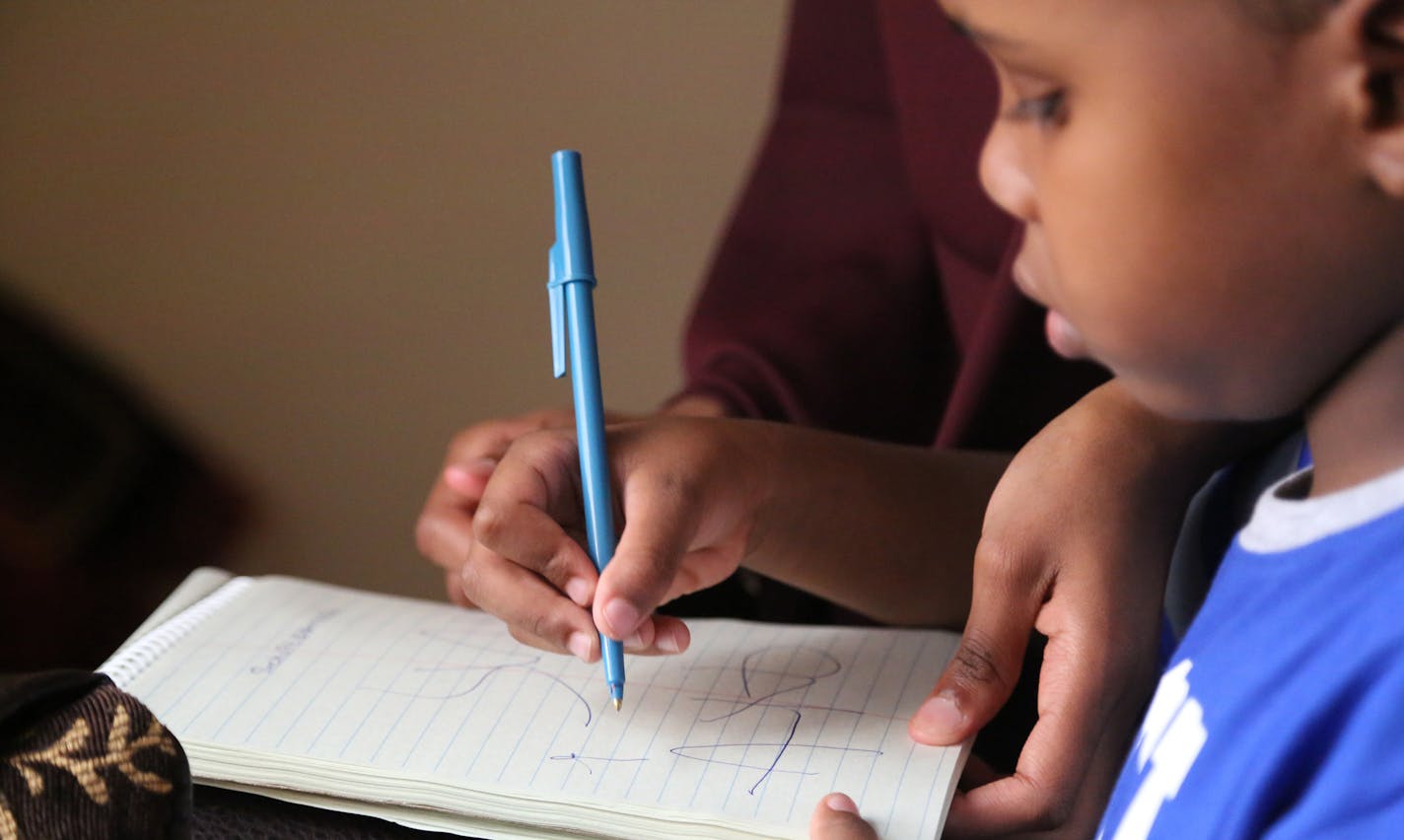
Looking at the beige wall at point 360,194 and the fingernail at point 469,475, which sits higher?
the fingernail at point 469,475

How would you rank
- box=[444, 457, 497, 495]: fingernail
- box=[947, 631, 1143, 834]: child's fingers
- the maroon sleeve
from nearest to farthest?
box=[947, 631, 1143, 834]: child's fingers, box=[444, 457, 497, 495]: fingernail, the maroon sleeve

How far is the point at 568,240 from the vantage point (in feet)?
1.43

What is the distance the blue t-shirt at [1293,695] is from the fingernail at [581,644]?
6.6 inches

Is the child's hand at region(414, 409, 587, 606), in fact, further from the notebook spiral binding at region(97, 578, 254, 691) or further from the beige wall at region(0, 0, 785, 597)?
the beige wall at region(0, 0, 785, 597)

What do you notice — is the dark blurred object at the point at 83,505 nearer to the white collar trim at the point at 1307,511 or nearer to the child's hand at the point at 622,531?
the child's hand at the point at 622,531

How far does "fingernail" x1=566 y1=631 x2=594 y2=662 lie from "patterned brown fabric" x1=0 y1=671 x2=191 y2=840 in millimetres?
131

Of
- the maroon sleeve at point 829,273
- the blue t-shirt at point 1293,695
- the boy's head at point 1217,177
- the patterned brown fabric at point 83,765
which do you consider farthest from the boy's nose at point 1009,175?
the maroon sleeve at point 829,273

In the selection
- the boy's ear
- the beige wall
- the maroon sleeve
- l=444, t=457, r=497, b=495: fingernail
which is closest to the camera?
the boy's ear

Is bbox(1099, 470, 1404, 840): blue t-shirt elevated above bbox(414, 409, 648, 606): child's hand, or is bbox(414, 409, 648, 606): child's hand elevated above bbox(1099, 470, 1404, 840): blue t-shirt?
bbox(1099, 470, 1404, 840): blue t-shirt

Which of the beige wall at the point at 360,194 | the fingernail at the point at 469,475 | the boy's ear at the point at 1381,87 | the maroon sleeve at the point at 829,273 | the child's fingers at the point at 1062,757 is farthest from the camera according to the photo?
the beige wall at the point at 360,194

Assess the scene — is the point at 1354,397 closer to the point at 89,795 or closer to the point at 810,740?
the point at 810,740

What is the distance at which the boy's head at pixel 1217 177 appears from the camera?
0.84ft

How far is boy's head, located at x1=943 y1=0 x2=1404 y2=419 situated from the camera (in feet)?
0.84

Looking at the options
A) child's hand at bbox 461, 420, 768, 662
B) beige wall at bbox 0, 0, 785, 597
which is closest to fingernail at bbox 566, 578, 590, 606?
child's hand at bbox 461, 420, 768, 662
